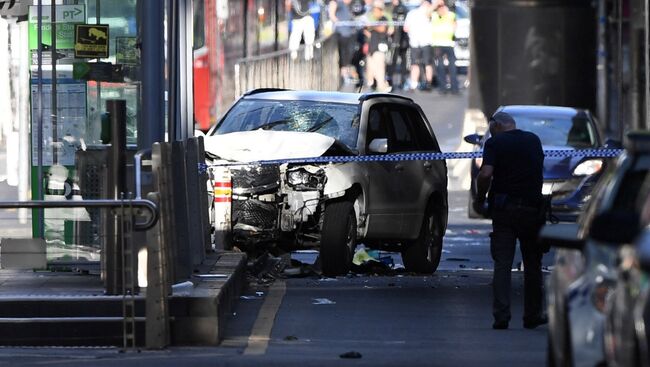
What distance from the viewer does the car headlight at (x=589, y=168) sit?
68.4ft

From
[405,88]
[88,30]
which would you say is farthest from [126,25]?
[405,88]

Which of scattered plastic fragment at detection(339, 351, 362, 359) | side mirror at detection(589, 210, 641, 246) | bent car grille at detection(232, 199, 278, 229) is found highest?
side mirror at detection(589, 210, 641, 246)

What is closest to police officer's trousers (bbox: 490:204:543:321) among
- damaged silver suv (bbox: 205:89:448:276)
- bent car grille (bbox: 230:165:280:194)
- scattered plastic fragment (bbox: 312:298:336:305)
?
scattered plastic fragment (bbox: 312:298:336:305)

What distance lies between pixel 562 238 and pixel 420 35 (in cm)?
3230

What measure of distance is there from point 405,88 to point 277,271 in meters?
25.6

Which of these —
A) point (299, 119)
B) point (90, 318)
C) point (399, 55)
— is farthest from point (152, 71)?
point (399, 55)

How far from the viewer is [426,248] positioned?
1758cm

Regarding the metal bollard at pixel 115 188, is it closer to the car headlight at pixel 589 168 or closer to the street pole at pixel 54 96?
the street pole at pixel 54 96

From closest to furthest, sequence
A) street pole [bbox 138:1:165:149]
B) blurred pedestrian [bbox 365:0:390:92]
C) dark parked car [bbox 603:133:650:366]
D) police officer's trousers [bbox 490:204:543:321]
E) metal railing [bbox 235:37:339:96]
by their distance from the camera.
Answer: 1. dark parked car [bbox 603:133:650:366]
2. police officer's trousers [bbox 490:204:543:321]
3. street pole [bbox 138:1:165:149]
4. metal railing [bbox 235:37:339:96]
5. blurred pedestrian [bbox 365:0:390:92]

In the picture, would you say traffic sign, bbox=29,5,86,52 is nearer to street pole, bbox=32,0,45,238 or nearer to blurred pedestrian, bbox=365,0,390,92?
street pole, bbox=32,0,45,238

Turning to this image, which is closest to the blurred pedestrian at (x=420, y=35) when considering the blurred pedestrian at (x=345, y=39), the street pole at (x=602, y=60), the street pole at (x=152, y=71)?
the blurred pedestrian at (x=345, y=39)

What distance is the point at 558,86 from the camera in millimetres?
29797

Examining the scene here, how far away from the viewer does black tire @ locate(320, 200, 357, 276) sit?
1605 cm

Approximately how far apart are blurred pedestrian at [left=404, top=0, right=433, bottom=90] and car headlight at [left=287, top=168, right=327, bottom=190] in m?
23.8
